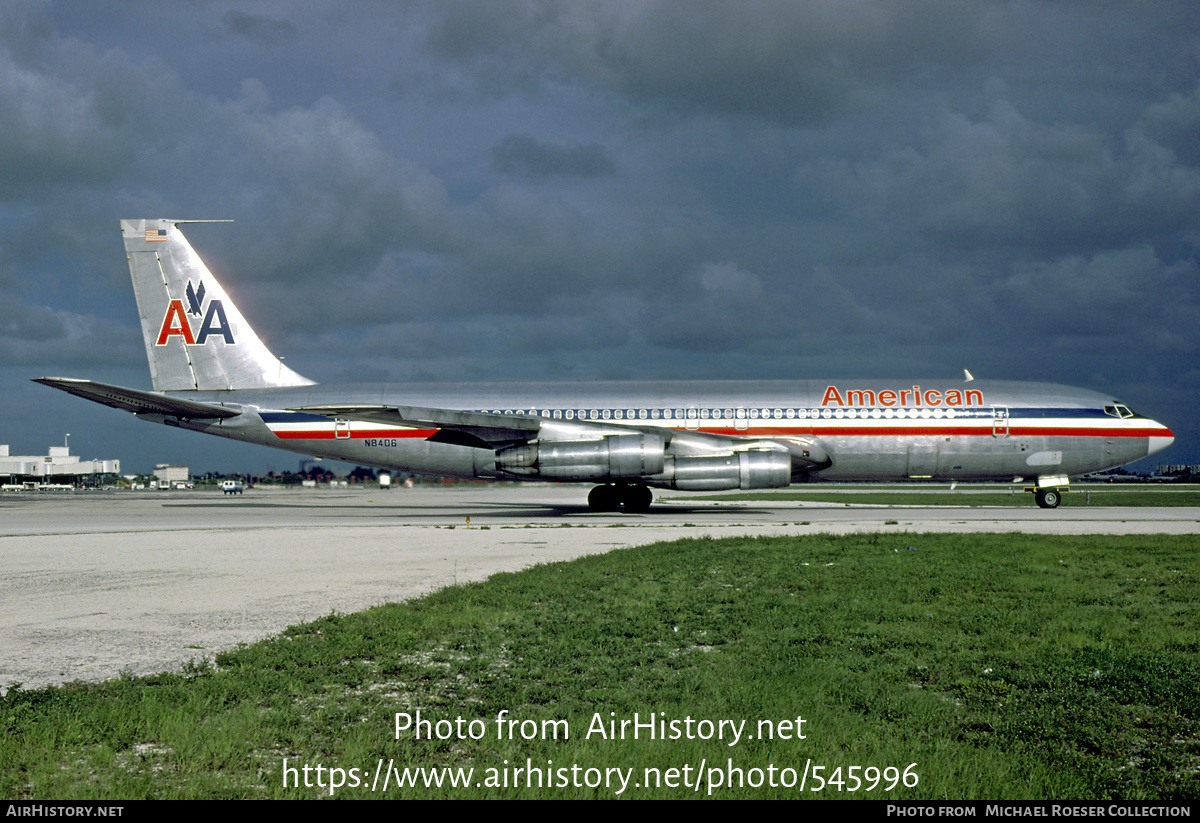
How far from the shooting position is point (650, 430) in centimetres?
2758

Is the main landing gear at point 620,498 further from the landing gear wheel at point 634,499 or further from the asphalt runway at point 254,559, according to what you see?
the asphalt runway at point 254,559

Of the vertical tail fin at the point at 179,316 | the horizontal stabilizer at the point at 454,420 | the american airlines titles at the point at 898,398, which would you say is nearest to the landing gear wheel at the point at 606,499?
the horizontal stabilizer at the point at 454,420

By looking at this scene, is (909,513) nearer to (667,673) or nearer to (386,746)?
(667,673)

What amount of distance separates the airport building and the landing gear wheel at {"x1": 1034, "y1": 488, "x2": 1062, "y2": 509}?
11024 cm

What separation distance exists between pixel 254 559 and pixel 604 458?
497 inches

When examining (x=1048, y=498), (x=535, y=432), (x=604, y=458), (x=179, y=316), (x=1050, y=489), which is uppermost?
(x=179, y=316)

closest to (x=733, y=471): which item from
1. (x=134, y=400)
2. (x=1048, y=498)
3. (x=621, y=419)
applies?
(x=621, y=419)

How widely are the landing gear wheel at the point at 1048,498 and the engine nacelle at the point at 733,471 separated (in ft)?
34.9

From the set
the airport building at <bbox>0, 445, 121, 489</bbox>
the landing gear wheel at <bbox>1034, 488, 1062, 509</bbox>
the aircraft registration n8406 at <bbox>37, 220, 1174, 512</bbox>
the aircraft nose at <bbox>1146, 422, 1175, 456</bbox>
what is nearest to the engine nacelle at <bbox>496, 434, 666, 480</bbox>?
the aircraft registration n8406 at <bbox>37, 220, 1174, 512</bbox>

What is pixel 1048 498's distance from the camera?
29.1 meters

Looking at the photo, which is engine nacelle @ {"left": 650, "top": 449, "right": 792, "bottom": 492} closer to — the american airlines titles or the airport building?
the american airlines titles

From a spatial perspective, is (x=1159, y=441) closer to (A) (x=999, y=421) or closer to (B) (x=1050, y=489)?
(B) (x=1050, y=489)

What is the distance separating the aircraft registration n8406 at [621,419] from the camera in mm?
26828

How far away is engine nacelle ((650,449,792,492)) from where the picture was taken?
81.6 feet
